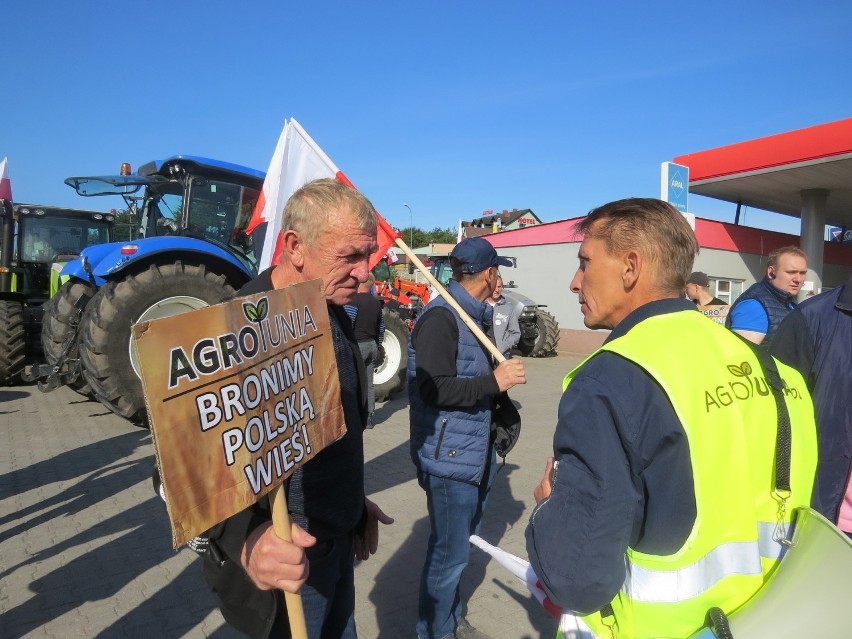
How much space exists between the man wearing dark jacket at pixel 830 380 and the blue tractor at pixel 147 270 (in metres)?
4.98

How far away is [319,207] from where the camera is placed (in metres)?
1.71

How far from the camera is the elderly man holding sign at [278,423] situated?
0.99 m

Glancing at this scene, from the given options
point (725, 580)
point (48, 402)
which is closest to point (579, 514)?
point (725, 580)

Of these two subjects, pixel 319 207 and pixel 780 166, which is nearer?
pixel 319 207

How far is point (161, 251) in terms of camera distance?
653 cm

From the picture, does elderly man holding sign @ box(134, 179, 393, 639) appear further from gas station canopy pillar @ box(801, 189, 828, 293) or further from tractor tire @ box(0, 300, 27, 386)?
gas station canopy pillar @ box(801, 189, 828, 293)

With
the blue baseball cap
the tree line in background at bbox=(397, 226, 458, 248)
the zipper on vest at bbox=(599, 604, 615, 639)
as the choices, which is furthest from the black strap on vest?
the tree line in background at bbox=(397, 226, 458, 248)

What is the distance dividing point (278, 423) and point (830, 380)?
6.75ft

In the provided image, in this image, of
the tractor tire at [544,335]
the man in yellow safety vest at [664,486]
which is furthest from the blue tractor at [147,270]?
the tractor tire at [544,335]

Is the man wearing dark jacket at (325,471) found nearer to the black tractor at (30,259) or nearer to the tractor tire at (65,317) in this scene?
the tractor tire at (65,317)

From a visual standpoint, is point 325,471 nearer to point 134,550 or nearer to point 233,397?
point 233,397

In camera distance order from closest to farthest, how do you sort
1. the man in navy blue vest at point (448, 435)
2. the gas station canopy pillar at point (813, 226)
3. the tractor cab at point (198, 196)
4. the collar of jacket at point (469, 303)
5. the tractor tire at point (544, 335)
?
the man in navy blue vest at point (448, 435) < the collar of jacket at point (469, 303) < the tractor cab at point (198, 196) < the gas station canopy pillar at point (813, 226) < the tractor tire at point (544, 335)

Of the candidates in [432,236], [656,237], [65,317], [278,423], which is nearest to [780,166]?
[656,237]

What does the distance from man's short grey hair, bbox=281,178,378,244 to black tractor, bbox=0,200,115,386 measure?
28.4 ft
